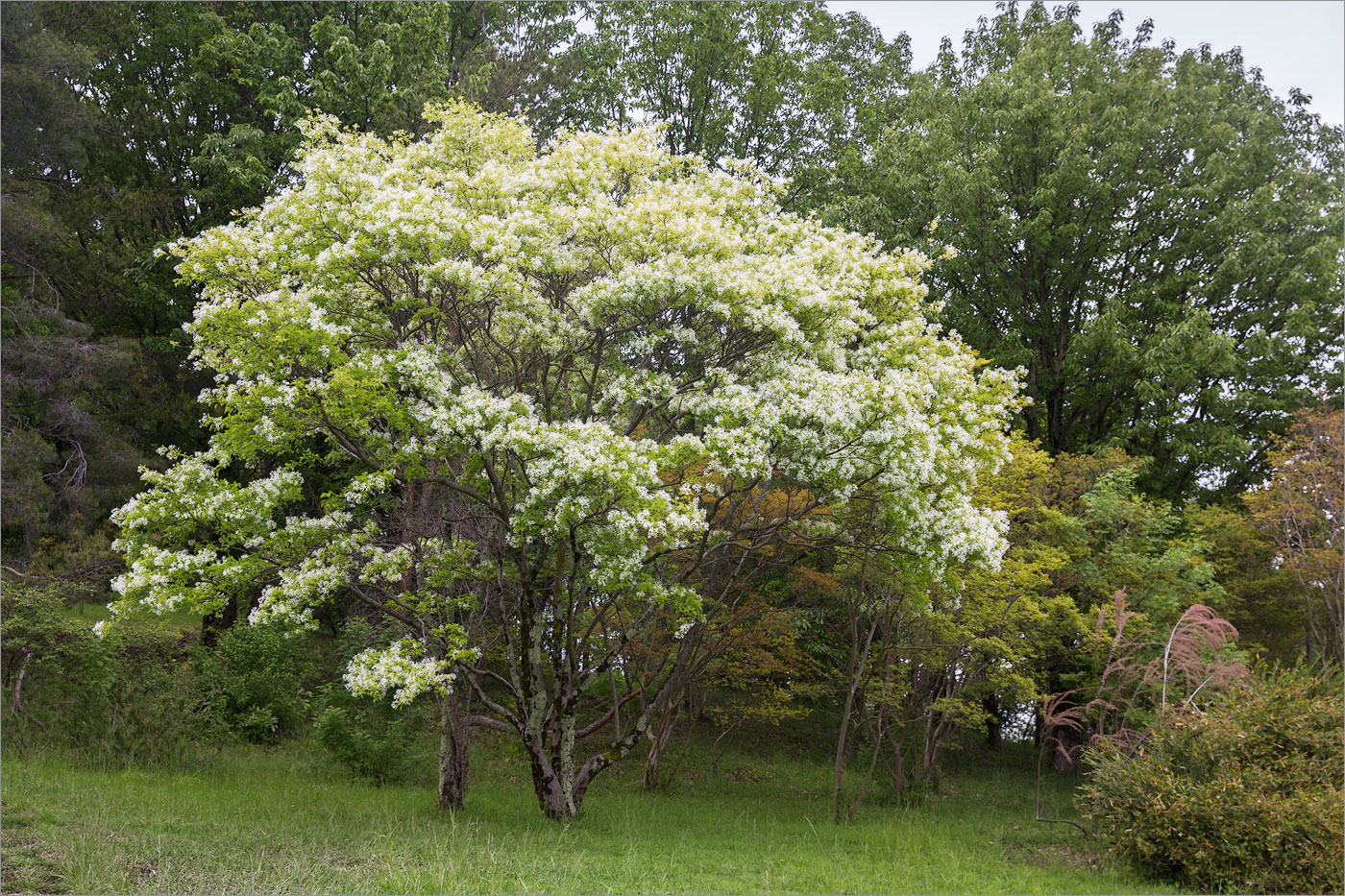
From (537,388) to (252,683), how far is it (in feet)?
29.5

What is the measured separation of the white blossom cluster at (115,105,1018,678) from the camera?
10.3 m

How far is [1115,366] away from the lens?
2195cm

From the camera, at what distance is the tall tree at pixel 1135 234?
70.9ft

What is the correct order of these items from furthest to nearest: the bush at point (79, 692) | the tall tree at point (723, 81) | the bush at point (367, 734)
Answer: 1. the tall tree at point (723, 81)
2. the bush at point (367, 734)
3. the bush at point (79, 692)

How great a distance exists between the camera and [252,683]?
17828mm

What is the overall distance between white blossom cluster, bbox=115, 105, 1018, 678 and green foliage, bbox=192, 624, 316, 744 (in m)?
5.85

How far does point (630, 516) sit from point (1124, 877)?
26.7 feet

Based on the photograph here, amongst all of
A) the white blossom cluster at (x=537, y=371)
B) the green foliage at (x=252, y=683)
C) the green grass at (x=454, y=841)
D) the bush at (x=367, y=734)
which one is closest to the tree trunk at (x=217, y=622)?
the green foliage at (x=252, y=683)

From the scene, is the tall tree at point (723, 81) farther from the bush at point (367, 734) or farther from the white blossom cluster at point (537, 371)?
the bush at point (367, 734)

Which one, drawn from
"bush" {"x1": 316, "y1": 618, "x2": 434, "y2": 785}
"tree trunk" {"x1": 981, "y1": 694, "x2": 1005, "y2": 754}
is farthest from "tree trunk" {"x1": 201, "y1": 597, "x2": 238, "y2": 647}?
"tree trunk" {"x1": 981, "y1": 694, "x2": 1005, "y2": 754}

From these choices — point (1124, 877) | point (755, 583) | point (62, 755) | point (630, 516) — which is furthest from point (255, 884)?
point (755, 583)

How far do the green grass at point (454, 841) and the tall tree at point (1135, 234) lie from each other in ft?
35.1

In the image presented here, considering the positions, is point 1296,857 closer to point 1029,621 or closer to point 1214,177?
point 1029,621

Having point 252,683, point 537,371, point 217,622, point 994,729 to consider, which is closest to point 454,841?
point 537,371
